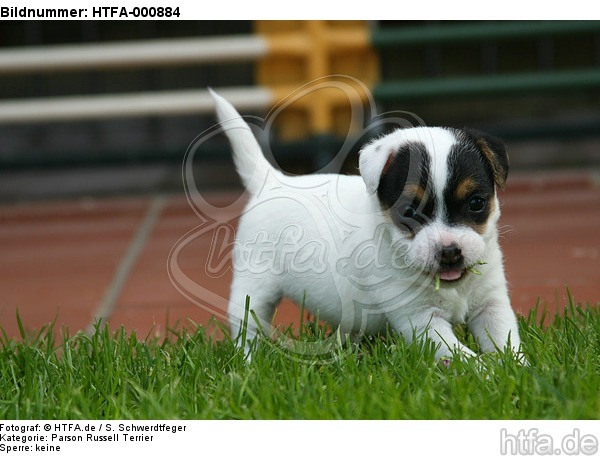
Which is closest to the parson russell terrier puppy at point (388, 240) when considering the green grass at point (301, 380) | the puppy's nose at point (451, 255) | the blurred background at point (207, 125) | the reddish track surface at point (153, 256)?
the puppy's nose at point (451, 255)

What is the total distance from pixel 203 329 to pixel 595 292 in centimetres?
185

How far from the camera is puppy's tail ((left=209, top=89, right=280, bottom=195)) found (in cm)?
302

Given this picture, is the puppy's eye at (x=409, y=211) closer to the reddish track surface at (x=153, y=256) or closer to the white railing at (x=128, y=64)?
the reddish track surface at (x=153, y=256)

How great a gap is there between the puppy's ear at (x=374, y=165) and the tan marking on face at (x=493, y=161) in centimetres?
28

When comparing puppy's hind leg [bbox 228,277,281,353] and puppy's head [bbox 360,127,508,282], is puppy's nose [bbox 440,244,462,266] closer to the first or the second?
puppy's head [bbox 360,127,508,282]

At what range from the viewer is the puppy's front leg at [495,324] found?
8.85 feet

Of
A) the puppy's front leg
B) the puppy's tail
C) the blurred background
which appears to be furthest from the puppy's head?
the blurred background

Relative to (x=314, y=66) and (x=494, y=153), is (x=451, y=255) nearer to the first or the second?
(x=494, y=153)

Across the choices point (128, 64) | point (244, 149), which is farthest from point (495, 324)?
point (128, 64)

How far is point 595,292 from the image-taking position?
387 cm

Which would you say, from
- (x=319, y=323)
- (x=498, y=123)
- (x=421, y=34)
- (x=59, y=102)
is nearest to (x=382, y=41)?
(x=421, y=34)

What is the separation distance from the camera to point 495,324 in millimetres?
2729

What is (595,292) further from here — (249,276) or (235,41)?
(235,41)

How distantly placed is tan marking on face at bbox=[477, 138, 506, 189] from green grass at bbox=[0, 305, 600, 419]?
1.68 feet
